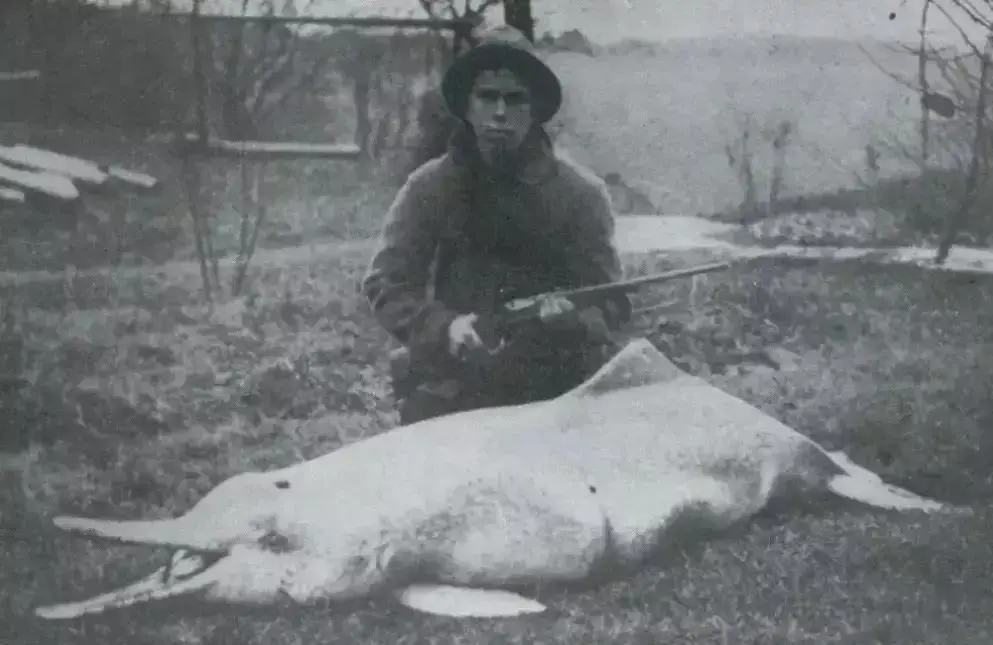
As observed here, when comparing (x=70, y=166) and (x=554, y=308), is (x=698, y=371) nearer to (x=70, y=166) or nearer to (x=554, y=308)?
(x=554, y=308)

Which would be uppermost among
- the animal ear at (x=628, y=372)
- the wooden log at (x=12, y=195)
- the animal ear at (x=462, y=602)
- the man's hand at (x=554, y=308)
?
the wooden log at (x=12, y=195)

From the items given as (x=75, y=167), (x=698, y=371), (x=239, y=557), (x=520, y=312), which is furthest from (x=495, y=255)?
(x=75, y=167)

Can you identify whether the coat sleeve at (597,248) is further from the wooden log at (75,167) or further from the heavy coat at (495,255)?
the wooden log at (75,167)

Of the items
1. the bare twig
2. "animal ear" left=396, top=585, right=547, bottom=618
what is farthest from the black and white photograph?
"animal ear" left=396, top=585, right=547, bottom=618

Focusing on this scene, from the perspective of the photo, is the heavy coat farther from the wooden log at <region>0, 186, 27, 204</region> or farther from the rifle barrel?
the wooden log at <region>0, 186, 27, 204</region>

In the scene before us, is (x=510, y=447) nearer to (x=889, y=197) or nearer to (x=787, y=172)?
(x=787, y=172)

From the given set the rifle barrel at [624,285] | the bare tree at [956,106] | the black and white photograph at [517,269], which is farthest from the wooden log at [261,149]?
the bare tree at [956,106]
